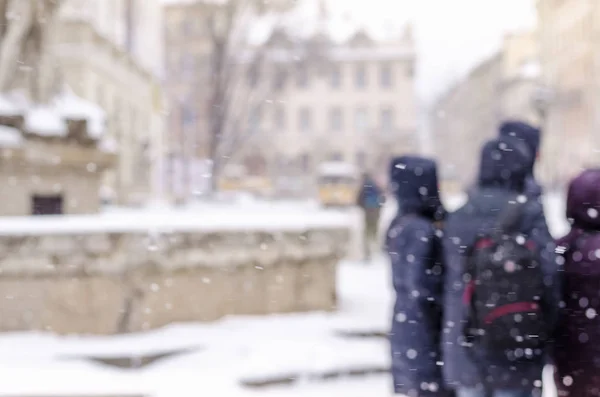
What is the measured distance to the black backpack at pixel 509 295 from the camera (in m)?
3.22

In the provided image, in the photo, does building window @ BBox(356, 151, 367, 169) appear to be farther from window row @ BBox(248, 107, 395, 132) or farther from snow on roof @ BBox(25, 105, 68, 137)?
snow on roof @ BBox(25, 105, 68, 137)

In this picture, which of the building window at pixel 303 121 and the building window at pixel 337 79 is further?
the building window at pixel 303 121

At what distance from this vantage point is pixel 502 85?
222ft

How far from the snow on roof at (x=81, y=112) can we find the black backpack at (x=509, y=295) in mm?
5490

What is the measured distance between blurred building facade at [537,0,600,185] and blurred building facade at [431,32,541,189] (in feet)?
7.38

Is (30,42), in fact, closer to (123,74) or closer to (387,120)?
(123,74)

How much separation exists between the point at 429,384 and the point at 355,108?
60.9m

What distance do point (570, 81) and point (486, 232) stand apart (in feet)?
167

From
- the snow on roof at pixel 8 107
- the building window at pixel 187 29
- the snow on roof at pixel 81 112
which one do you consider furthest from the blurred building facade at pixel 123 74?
the snow on roof at pixel 8 107

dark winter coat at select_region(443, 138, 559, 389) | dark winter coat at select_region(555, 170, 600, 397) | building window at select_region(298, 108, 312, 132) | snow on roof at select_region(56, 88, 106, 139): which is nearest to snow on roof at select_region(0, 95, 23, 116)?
snow on roof at select_region(56, 88, 106, 139)

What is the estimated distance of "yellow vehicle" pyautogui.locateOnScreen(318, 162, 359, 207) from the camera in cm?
3297

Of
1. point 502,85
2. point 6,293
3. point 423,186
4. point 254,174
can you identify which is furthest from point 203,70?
point 502,85

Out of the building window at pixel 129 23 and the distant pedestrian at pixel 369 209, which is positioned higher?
the building window at pixel 129 23

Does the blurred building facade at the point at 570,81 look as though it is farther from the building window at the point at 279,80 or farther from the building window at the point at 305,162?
the building window at the point at 279,80
